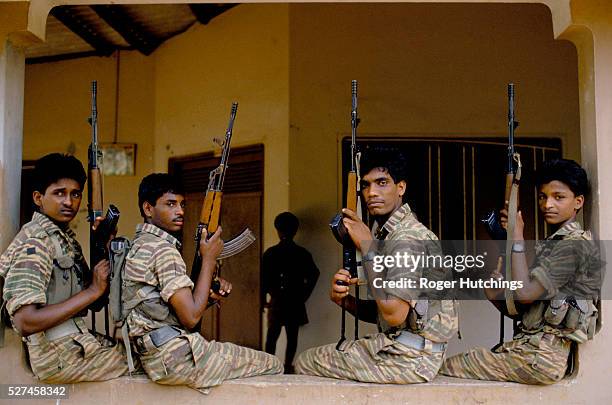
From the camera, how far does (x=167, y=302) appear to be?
3.54m

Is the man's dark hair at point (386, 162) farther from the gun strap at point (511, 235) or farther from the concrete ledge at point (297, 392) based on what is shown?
the concrete ledge at point (297, 392)

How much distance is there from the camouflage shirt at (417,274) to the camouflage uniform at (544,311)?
13.7 inches

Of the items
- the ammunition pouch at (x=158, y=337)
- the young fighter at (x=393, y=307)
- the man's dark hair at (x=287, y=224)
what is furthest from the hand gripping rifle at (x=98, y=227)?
the man's dark hair at (x=287, y=224)

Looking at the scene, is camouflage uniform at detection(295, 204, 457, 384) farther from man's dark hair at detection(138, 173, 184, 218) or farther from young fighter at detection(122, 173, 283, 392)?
man's dark hair at detection(138, 173, 184, 218)

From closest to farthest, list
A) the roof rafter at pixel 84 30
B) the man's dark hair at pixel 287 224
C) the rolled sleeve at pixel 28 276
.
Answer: the rolled sleeve at pixel 28 276 < the man's dark hair at pixel 287 224 < the roof rafter at pixel 84 30

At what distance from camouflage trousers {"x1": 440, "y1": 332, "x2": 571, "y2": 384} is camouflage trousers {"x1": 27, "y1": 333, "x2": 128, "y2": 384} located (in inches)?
70.2

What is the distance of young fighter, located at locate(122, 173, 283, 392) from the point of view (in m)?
3.51

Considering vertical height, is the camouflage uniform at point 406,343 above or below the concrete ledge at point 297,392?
above

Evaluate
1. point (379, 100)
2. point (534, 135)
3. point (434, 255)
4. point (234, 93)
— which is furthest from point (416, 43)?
point (434, 255)

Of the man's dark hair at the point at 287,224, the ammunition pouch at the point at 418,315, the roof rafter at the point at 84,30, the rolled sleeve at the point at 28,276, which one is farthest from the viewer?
the roof rafter at the point at 84,30

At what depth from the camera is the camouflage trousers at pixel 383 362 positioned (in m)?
Answer: 3.60

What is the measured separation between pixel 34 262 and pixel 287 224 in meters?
2.80

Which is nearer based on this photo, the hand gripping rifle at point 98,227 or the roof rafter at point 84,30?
the hand gripping rifle at point 98,227

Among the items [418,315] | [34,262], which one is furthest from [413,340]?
[34,262]
